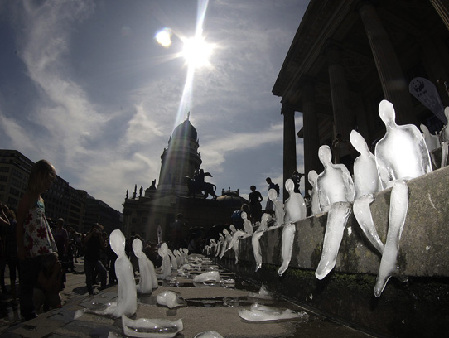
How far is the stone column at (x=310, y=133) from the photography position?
560 inches

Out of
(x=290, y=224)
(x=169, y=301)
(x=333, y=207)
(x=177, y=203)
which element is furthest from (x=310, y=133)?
(x=177, y=203)

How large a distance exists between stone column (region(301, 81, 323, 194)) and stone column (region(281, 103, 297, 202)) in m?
1.84

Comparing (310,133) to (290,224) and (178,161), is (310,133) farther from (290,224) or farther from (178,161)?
(178,161)

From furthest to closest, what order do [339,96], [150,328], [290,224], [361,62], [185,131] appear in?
[185,131] → [361,62] → [339,96] → [290,224] → [150,328]

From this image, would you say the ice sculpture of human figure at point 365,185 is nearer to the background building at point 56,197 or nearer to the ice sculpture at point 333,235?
the ice sculpture at point 333,235

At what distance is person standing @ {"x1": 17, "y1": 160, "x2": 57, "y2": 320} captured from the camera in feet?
7.84

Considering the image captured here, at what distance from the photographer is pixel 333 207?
2.08 m

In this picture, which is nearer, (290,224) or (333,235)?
(333,235)

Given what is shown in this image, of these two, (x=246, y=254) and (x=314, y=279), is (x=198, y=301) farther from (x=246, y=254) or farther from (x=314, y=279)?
(x=246, y=254)

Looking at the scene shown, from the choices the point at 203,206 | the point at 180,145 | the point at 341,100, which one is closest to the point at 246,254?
the point at 341,100

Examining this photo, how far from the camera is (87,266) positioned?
6.24 meters

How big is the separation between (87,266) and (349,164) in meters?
7.85

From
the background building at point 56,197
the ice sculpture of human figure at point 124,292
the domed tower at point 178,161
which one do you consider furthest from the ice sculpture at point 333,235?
the domed tower at point 178,161

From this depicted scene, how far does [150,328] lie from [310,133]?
48.1 feet
